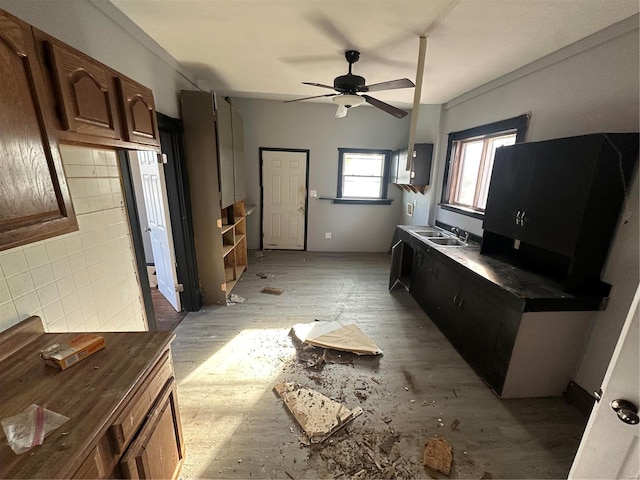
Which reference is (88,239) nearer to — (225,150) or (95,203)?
(95,203)

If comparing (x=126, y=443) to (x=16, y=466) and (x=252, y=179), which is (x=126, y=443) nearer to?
(x=16, y=466)

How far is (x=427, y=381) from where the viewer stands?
2.12m

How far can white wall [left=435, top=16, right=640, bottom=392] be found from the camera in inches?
64.7

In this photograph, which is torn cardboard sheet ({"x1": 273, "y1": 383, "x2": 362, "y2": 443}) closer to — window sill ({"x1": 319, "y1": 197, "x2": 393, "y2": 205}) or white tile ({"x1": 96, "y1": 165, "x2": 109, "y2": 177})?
white tile ({"x1": 96, "y1": 165, "x2": 109, "y2": 177})

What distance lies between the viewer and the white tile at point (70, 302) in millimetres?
1340

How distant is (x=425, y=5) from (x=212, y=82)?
2795mm

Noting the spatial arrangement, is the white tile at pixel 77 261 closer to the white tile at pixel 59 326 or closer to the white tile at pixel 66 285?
the white tile at pixel 66 285

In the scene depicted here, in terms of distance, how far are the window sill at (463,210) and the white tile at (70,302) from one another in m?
3.46

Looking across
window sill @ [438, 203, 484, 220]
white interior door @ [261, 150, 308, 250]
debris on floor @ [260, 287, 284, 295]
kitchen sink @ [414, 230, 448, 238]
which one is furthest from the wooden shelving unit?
window sill @ [438, 203, 484, 220]

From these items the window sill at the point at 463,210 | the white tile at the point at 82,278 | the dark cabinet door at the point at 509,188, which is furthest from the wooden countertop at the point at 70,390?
the window sill at the point at 463,210

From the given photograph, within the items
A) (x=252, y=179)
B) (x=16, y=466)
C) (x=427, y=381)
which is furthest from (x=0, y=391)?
(x=252, y=179)

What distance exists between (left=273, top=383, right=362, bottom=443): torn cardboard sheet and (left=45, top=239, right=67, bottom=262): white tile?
1.56 m

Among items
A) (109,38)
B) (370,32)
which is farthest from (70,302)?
(370,32)

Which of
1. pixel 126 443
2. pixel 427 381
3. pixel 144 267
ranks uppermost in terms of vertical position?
pixel 144 267
